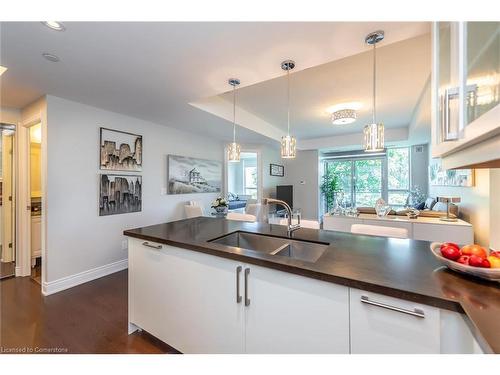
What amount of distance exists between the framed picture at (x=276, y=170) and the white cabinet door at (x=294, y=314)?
5.07m

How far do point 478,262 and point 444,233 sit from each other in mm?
2189

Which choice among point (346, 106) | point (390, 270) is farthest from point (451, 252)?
point (346, 106)

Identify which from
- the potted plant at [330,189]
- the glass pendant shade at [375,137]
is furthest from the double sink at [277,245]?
the potted plant at [330,189]

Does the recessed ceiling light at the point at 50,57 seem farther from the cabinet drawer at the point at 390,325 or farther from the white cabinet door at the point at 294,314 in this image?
the cabinet drawer at the point at 390,325

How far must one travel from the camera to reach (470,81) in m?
0.73

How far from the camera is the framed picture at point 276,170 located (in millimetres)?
6180

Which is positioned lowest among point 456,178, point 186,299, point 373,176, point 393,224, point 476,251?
point 186,299

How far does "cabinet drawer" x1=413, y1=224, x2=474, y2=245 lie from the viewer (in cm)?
248

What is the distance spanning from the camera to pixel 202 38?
1565mm

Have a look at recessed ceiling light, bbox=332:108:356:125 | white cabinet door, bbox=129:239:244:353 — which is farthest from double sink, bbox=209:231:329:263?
→ recessed ceiling light, bbox=332:108:356:125

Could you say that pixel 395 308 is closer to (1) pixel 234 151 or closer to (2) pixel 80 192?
(1) pixel 234 151

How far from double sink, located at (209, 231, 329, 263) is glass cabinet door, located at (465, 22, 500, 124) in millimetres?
1007

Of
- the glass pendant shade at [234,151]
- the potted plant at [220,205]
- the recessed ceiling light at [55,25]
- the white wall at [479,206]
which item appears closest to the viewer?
the recessed ceiling light at [55,25]
